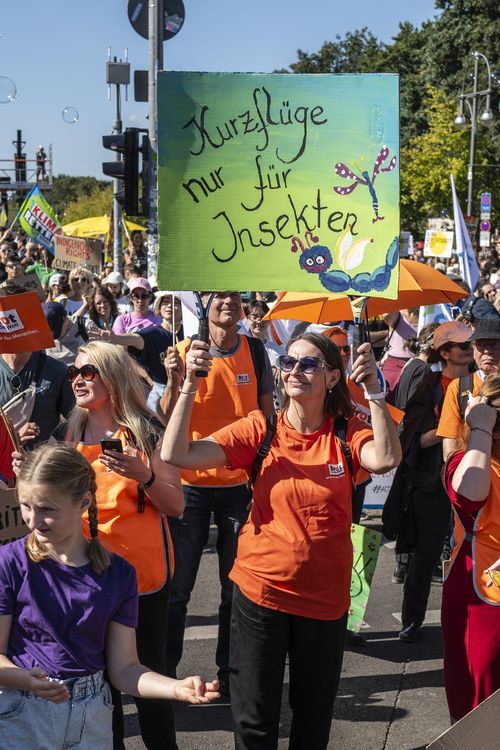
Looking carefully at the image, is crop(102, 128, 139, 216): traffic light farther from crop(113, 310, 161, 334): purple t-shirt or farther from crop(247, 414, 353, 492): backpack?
crop(247, 414, 353, 492): backpack

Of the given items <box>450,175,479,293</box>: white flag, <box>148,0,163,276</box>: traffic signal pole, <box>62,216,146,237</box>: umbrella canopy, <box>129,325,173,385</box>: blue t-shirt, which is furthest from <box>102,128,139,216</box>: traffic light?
<box>62,216,146,237</box>: umbrella canopy

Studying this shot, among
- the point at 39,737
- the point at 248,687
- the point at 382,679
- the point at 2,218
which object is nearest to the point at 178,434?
the point at 248,687

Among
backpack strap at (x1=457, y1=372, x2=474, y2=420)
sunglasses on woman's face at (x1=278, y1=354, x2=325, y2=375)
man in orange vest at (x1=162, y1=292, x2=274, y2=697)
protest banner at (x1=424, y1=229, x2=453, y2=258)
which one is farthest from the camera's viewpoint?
protest banner at (x1=424, y1=229, x2=453, y2=258)

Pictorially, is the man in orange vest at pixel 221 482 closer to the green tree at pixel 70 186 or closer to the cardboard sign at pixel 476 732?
the cardboard sign at pixel 476 732

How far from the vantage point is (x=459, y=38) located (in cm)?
4634

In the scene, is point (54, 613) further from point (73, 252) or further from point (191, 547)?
point (73, 252)

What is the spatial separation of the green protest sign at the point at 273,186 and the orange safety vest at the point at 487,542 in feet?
2.64

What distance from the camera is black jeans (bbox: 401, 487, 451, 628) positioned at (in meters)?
5.49

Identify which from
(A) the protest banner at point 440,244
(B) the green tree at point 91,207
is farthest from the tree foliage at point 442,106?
(B) the green tree at point 91,207

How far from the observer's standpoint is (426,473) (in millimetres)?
5574

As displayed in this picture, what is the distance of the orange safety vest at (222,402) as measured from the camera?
4691 mm

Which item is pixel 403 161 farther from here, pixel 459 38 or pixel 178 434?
pixel 178 434

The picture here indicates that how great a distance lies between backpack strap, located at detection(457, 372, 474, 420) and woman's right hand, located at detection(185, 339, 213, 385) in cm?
148

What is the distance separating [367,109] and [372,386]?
99cm
